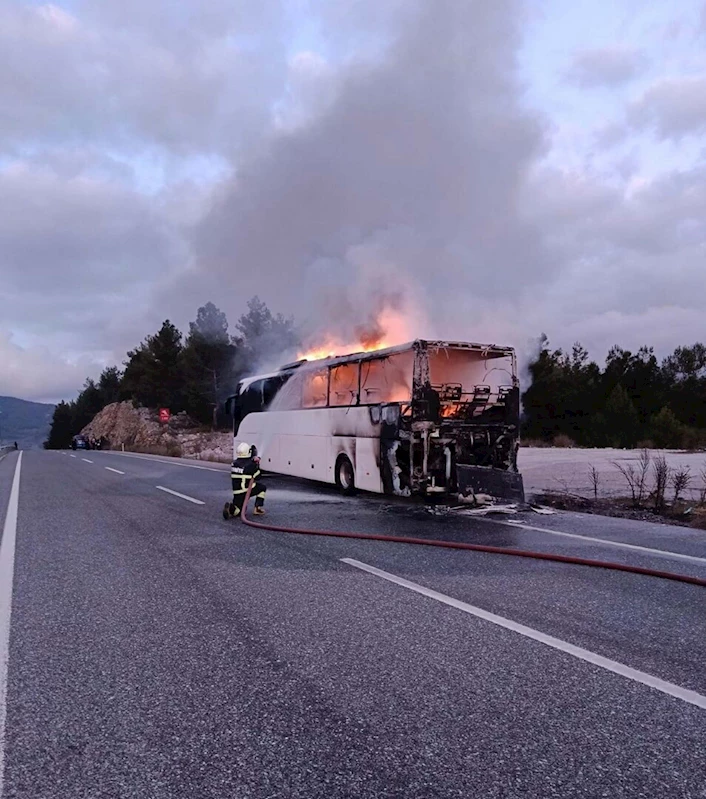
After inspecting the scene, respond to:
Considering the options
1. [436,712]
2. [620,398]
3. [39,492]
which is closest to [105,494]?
[39,492]

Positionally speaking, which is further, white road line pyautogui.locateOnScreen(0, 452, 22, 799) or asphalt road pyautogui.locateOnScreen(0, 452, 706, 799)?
white road line pyautogui.locateOnScreen(0, 452, 22, 799)

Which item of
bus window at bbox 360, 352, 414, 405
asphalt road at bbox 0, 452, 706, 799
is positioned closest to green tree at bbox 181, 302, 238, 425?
bus window at bbox 360, 352, 414, 405

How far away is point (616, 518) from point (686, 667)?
729 cm

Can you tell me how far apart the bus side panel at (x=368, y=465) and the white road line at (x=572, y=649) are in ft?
20.9

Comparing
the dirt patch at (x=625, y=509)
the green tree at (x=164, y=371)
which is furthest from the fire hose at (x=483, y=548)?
the green tree at (x=164, y=371)

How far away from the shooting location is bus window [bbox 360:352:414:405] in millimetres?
12078

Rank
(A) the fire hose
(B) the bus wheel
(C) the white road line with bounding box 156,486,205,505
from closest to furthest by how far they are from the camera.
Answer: (A) the fire hose → (C) the white road line with bounding box 156,486,205,505 → (B) the bus wheel

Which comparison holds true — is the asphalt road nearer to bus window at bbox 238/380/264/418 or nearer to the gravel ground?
the gravel ground

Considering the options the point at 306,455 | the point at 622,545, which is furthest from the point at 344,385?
the point at 622,545

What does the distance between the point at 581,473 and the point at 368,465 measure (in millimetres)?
9760

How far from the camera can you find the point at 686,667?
405 centimetres

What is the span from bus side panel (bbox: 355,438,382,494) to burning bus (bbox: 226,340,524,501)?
20mm

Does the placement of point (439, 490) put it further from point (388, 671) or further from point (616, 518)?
point (388, 671)

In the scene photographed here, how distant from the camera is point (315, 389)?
50.9 ft
